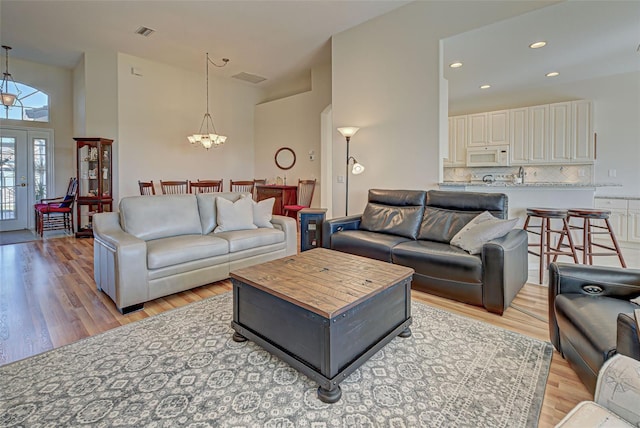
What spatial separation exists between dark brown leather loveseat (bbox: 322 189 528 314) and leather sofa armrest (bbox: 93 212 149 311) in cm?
193

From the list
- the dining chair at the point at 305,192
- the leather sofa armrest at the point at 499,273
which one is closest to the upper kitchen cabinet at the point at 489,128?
the dining chair at the point at 305,192

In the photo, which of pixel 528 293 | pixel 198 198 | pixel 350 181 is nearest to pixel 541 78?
pixel 350 181

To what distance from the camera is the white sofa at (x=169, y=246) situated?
8.45ft

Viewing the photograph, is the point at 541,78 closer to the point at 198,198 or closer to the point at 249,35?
the point at 249,35

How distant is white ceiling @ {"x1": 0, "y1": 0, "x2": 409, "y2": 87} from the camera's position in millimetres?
4195

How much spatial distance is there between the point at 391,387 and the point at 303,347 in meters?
0.52

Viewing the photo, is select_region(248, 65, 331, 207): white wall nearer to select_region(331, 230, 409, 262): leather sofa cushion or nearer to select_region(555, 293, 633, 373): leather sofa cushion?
select_region(331, 230, 409, 262): leather sofa cushion

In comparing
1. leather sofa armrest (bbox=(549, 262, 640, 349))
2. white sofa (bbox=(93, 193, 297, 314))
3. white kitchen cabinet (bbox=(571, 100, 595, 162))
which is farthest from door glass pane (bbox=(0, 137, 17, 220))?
white kitchen cabinet (bbox=(571, 100, 595, 162))

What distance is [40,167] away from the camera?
6.51 metres

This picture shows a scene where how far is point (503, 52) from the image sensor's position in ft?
14.1

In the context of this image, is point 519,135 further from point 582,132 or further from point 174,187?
point 174,187

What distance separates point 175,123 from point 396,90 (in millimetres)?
4909

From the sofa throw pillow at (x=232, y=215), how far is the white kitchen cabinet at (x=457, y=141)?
5.12 meters

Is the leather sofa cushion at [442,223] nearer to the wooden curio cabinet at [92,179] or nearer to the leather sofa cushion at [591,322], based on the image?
the leather sofa cushion at [591,322]
